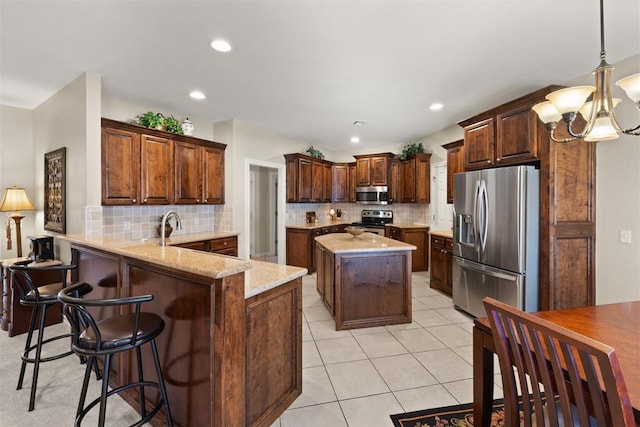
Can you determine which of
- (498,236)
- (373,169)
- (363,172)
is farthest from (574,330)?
(363,172)

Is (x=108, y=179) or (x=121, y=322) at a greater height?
(x=108, y=179)

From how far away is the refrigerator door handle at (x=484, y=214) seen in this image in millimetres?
3207

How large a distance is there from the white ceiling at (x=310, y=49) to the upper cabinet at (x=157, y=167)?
1.74 feet

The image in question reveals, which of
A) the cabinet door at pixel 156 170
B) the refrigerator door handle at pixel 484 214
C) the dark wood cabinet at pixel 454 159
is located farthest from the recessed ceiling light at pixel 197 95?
the dark wood cabinet at pixel 454 159

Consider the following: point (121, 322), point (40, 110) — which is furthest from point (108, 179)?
point (121, 322)

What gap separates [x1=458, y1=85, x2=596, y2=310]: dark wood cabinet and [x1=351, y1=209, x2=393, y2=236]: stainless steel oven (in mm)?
3605

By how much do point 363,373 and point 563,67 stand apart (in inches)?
134

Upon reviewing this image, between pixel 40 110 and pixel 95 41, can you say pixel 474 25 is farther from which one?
pixel 40 110

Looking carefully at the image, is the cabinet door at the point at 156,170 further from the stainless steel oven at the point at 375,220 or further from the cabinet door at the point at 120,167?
the stainless steel oven at the point at 375,220

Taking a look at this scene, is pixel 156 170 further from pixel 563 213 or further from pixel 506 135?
pixel 563 213

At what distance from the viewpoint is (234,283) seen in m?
1.46

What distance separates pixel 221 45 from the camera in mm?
2416

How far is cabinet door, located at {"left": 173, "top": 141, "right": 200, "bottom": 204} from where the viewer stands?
3965 millimetres

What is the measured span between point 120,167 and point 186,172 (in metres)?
0.87
